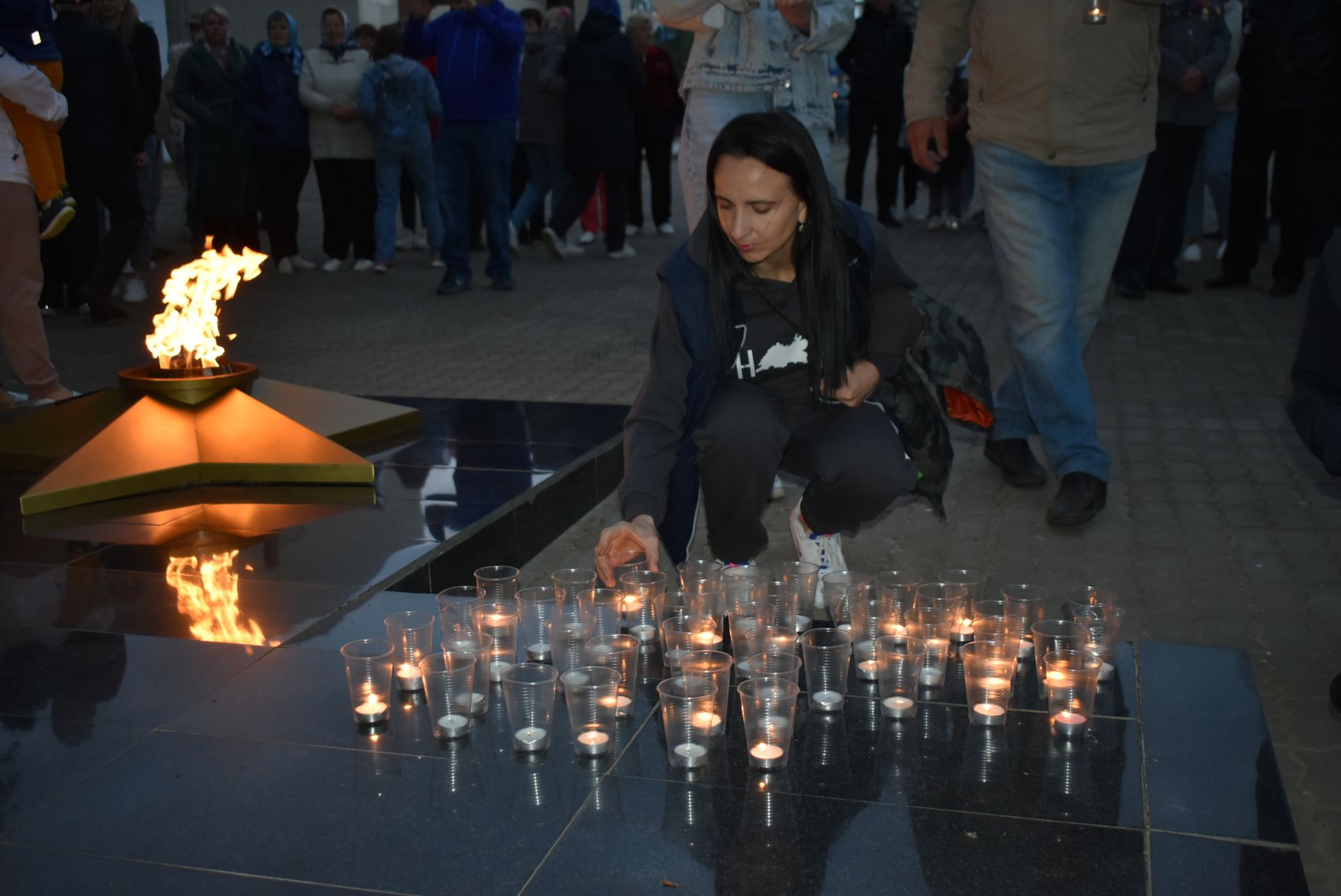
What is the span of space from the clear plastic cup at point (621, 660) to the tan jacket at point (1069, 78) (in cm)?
278

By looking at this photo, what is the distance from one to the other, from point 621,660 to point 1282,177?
28.4ft

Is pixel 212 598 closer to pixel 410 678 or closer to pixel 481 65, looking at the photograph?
pixel 410 678

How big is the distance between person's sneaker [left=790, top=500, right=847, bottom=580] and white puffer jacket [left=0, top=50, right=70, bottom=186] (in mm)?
4101

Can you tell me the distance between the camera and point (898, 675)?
2957 millimetres

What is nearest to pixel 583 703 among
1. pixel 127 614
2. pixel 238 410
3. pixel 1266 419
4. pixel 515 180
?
pixel 127 614

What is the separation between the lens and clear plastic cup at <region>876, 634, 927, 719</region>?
292cm

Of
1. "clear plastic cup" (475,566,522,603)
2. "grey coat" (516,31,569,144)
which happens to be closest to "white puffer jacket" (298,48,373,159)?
"grey coat" (516,31,569,144)

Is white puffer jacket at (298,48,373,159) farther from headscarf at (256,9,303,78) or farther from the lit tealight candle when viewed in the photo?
the lit tealight candle

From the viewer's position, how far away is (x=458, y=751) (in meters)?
2.75

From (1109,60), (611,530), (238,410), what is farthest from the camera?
(238,410)

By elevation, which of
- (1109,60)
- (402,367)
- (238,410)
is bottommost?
(402,367)

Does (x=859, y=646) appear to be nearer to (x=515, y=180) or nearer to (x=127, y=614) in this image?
(x=127, y=614)

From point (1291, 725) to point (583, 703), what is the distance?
1816mm

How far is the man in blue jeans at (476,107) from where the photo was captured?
32.8ft
